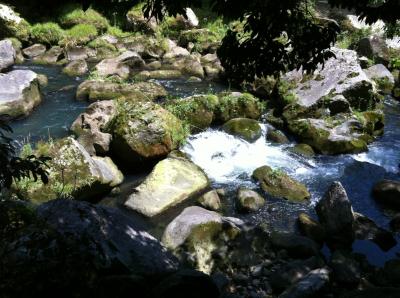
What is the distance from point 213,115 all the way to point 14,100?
603cm

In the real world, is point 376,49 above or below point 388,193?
above

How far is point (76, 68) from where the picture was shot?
18.5 m

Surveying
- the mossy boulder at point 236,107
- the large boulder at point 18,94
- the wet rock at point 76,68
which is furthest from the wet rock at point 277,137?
the wet rock at point 76,68

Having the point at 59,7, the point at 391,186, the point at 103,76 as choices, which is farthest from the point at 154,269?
the point at 59,7

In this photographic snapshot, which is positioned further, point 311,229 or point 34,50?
point 34,50

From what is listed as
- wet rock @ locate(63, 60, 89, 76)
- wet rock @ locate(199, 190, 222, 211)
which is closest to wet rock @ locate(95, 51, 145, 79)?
wet rock @ locate(63, 60, 89, 76)

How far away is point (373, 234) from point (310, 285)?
2.87 meters

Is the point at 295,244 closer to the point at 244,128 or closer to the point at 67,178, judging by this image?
the point at 67,178

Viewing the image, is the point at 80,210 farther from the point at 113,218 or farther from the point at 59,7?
the point at 59,7

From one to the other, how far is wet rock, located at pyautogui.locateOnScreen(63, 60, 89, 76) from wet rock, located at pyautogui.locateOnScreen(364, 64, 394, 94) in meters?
12.2

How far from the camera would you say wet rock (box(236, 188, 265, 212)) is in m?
9.45

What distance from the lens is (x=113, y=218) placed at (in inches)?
223

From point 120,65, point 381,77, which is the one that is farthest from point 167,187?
point 381,77

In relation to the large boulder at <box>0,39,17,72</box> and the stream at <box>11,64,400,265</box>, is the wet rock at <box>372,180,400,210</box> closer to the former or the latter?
the stream at <box>11,64,400,265</box>
